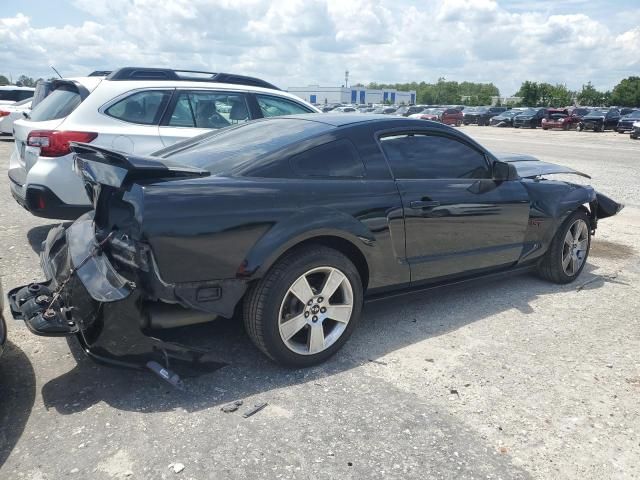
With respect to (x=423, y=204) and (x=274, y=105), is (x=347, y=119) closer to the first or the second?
(x=423, y=204)

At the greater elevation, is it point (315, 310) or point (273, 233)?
point (273, 233)

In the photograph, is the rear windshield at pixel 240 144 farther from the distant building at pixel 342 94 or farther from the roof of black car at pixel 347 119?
the distant building at pixel 342 94

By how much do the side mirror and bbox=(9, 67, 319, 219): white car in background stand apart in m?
3.15

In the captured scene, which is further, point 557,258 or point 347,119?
point 557,258

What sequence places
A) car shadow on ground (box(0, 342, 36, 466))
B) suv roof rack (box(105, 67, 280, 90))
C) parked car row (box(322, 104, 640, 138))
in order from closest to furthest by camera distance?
1. car shadow on ground (box(0, 342, 36, 466))
2. suv roof rack (box(105, 67, 280, 90))
3. parked car row (box(322, 104, 640, 138))

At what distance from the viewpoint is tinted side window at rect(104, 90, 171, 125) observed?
546 cm

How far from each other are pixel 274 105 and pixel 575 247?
3.78 meters

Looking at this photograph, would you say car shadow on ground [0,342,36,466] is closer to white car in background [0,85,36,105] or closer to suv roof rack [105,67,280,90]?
suv roof rack [105,67,280,90]

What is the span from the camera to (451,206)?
402 cm

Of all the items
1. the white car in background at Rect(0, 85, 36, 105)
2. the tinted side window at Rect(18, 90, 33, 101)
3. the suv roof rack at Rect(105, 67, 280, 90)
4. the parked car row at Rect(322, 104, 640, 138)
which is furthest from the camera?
the parked car row at Rect(322, 104, 640, 138)

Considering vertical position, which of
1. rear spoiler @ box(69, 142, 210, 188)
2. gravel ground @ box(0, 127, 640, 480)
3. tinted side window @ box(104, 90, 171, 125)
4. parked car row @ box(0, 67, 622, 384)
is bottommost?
gravel ground @ box(0, 127, 640, 480)

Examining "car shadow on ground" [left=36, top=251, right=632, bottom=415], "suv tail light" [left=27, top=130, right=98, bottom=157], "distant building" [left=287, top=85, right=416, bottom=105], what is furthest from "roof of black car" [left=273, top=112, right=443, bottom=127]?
"distant building" [left=287, top=85, right=416, bottom=105]

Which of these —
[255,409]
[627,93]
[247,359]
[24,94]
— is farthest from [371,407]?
[627,93]

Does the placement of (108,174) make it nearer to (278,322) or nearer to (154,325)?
(154,325)
